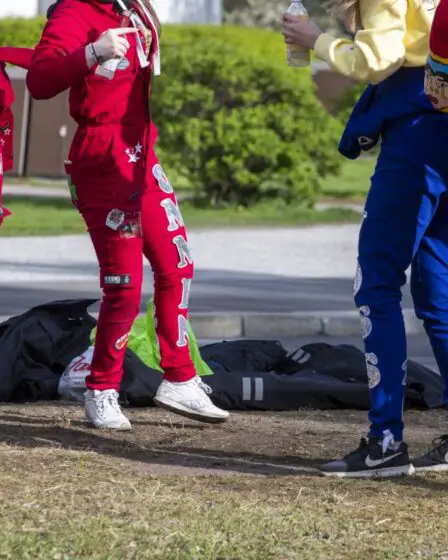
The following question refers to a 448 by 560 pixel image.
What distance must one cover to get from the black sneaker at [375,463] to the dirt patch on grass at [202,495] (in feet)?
0.19

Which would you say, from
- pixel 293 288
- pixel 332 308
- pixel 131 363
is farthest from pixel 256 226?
pixel 131 363

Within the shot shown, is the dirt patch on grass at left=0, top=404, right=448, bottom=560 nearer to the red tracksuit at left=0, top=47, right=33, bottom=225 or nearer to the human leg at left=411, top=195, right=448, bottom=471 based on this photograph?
the human leg at left=411, top=195, right=448, bottom=471

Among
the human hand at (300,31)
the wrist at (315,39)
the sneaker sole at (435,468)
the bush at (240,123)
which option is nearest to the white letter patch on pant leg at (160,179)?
the human hand at (300,31)

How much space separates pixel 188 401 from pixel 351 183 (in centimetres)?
2233

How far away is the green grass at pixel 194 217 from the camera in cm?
1802

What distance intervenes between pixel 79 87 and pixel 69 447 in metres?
1.35

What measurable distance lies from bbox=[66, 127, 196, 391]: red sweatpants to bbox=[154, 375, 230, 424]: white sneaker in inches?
1.8

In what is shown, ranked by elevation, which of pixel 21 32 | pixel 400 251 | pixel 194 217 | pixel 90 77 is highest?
pixel 90 77

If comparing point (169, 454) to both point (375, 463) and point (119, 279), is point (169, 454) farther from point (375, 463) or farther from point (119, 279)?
point (375, 463)

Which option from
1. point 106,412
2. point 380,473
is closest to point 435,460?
point 380,473

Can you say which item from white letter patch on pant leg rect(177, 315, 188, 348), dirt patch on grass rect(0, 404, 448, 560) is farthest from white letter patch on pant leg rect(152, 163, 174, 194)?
dirt patch on grass rect(0, 404, 448, 560)

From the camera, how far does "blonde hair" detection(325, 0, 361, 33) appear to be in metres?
5.27

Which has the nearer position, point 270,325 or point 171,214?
point 171,214

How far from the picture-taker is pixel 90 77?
238 inches
